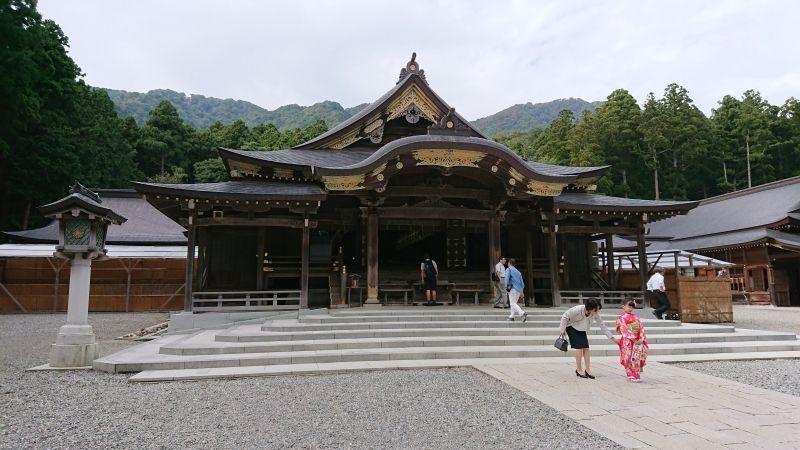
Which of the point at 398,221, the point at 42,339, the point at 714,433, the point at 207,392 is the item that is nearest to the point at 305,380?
the point at 207,392

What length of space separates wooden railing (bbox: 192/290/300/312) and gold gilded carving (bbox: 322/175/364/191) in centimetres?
301

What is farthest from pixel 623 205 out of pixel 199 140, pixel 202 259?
pixel 199 140

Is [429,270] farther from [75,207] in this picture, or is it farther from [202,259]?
[75,207]

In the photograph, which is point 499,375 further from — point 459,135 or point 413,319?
point 459,135

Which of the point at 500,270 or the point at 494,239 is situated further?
the point at 494,239

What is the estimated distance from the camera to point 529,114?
125375 mm

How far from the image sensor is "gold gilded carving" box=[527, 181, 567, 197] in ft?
39.2

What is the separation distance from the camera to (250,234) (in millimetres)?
13234

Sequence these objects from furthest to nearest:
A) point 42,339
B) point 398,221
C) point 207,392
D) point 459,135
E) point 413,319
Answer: point 398,221 < point 459,135 < point 42,339 < point 413,319 < point 207,392

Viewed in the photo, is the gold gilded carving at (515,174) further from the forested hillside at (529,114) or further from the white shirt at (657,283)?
the forested hillside at (529,114)

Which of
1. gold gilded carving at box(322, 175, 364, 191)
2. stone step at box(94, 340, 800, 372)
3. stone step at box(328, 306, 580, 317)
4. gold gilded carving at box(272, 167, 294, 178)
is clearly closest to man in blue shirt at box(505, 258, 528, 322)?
stone step at box(328, 306, 580, 317)

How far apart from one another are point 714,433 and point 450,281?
9500 mm

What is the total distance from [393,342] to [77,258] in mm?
5608

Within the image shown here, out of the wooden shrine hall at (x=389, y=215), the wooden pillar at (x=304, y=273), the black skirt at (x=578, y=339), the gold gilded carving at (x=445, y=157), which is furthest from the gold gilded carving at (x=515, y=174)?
the black skirt at (x=578, y=339)
